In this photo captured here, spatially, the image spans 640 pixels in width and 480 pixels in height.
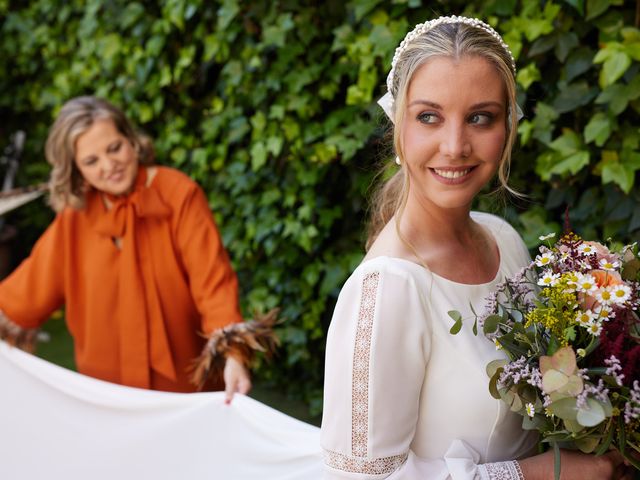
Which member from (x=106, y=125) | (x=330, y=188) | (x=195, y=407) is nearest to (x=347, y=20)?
(x=330, y=188)

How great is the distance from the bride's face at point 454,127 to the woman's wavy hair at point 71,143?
1.80m

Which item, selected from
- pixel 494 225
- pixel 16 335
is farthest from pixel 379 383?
pixel 16 335

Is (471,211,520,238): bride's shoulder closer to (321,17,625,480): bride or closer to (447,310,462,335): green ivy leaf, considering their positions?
(321,17,625,480): bride

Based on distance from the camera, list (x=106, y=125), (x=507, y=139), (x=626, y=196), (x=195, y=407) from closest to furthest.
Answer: (x=507, y=139) → (x=195, y=407) → (x=626, y=196) → (x=106, y=125)

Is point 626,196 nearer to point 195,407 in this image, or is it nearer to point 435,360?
point 435,360

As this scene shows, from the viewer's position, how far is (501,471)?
62.2 inches

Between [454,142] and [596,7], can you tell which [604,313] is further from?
[596,7]

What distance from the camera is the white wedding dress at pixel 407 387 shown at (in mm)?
1529

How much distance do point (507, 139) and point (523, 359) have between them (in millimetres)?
512

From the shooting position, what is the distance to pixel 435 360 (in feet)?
5.29

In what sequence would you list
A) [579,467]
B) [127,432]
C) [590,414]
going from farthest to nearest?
[127,432] < [579,467] < [590,414]

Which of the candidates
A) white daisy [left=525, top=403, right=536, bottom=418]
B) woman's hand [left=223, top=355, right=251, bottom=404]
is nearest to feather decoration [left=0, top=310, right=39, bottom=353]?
woman's hand [left=223, top=355, right=251, bottom=404]

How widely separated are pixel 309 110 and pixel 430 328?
228 centimetres

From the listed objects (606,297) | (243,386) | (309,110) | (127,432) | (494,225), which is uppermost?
(309,110)
